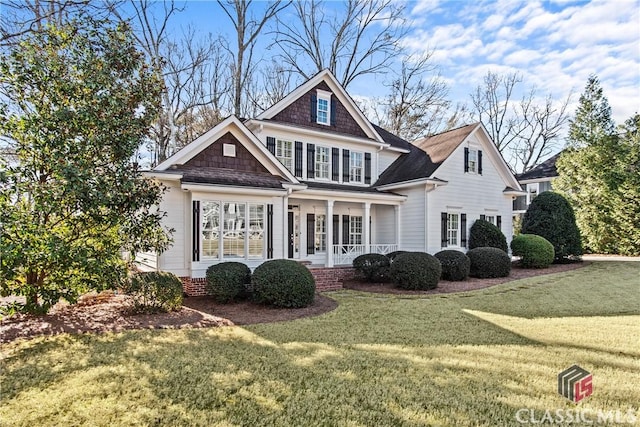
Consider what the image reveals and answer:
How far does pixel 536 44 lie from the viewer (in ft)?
41.4

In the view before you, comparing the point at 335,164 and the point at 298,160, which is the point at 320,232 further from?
the point at 298,160

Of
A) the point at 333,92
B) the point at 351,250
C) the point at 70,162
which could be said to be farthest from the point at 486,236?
the point at 70,162

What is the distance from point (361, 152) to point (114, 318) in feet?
42.3

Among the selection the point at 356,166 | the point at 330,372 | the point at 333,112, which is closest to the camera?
the point at 330,372

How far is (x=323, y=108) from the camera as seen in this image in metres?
16.9

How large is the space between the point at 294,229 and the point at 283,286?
6423 millimetres

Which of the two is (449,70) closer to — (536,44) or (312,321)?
(536,44)

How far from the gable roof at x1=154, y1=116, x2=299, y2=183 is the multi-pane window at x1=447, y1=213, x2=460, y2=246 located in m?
8.01

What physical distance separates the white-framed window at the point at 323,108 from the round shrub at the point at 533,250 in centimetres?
1035

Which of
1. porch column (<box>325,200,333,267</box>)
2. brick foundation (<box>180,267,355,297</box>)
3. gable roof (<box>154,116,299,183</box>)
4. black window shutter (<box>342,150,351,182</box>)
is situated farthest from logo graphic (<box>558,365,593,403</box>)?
black window shutter (<box>342,150,351,182</box>)

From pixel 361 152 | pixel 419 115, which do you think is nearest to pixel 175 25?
pixel 361 152

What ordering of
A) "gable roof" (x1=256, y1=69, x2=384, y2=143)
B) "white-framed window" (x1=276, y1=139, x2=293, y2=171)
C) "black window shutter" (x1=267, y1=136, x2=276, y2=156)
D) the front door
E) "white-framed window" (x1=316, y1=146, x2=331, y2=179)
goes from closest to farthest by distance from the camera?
the front door → "black window shutter" (x1=267, y1=136, x2=276, y2=156) → "gable roof" (x1=256, y1=69, x2=384, y2=143) → "white-framed window" (x1=276, y1=139, x2=293, y2=171) → "white-framed window" (x1=316, y1=146, x2=331, y2=179)

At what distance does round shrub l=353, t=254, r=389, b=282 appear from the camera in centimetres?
1374

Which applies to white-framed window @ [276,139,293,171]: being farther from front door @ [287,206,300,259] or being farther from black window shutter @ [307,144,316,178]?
front door @ [287,206,300,259]
